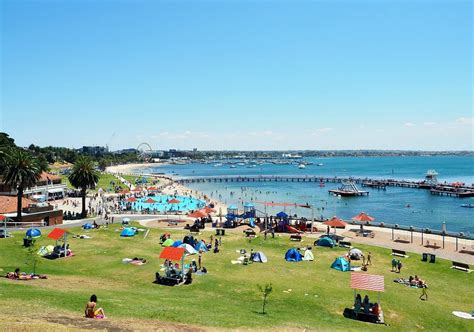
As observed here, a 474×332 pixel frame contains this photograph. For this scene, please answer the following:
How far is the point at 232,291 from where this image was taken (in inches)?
933

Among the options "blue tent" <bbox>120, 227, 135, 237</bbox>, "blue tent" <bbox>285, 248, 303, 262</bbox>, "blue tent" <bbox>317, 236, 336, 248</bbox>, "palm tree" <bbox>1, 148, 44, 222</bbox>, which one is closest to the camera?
"blue tent" <bbox>285, 248, 303, 262</bbox>

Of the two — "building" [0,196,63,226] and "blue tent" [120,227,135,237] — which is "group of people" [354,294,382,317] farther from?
"building" [0,196,63,226]

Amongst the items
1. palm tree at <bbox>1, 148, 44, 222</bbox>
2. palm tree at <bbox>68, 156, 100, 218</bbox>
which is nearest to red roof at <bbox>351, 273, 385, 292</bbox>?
palm tree at <bbox>1, 148, 44, 222</bbox>

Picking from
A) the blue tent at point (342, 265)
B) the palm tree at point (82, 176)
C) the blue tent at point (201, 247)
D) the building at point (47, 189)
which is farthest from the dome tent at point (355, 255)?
the building at point (47, 189)

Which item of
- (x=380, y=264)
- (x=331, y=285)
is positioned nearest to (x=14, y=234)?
(x=331, y=285)

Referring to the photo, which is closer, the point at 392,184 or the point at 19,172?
the point at 19,172

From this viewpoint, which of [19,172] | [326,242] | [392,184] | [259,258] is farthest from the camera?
[392,184]

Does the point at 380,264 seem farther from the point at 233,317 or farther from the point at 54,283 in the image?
the point at 54,283

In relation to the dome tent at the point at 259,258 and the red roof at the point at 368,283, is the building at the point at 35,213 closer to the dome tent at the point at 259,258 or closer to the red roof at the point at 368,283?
the dome tent at the point at 259,258

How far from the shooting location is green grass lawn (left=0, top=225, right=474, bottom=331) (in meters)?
17.9

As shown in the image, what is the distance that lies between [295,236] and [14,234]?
28548 millimetres

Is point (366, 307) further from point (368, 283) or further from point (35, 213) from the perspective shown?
point (35, 213)

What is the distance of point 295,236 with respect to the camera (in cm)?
4191

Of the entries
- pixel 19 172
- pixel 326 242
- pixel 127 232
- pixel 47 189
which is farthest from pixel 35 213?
pixel 326 242
